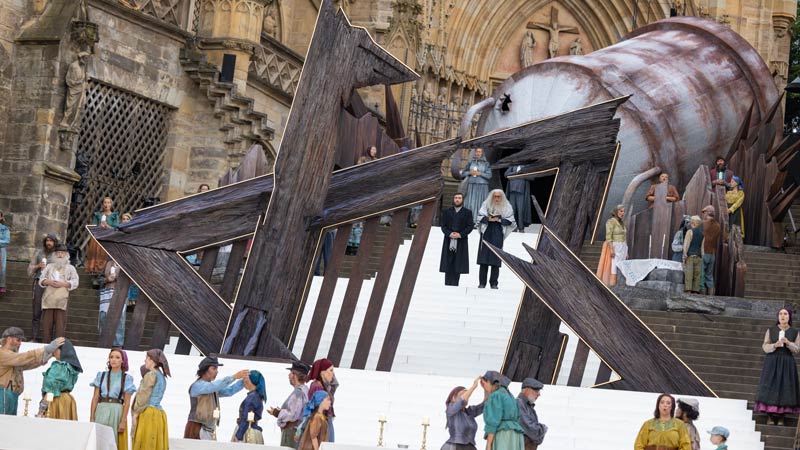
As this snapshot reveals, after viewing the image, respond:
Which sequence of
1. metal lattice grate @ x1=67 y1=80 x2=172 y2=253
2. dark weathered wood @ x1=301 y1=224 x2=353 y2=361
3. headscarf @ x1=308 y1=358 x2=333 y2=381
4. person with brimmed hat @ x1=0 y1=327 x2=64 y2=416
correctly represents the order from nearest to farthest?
headscarf @ x1=308 y1=358 x2=333 y2=381 < person with brimmed hat @ x1=0 y1=327 x2=64 y2=416 < dark weathered wood @ x1=301 y1=224 x2=353 y2=361 < metal lattice grate @ x1=67 y1=80 x2=172 y2=253

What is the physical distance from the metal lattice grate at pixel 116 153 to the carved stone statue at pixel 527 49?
37.1ft

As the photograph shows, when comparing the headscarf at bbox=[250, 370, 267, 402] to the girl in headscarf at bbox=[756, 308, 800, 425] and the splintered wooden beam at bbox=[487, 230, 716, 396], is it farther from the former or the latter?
the girl in headscarf at bbox=[756, 308, 800, 425]

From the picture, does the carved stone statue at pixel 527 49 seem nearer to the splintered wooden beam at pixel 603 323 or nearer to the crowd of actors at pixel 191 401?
the splintered wooden beam at pixel 603 323

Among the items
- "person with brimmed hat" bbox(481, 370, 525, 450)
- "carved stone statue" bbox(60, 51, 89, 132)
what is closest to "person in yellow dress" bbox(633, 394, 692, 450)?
"person with brimmed hat" bbox(481, 370, 525, 450)

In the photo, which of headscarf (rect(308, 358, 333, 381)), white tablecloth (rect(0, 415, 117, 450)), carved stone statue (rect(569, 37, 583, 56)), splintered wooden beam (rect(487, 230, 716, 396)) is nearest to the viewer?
white tablecloth (rect(0, 415, 117, 450))

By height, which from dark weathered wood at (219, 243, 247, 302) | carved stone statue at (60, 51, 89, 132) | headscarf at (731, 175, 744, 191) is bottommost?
dark weathered wood at (219, 243, 247, 302)

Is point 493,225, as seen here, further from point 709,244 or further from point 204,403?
point 204,403

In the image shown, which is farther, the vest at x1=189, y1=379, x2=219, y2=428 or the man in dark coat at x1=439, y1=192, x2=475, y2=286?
the man in dark coat at x1=439, y1=192, x2=475, y2=286

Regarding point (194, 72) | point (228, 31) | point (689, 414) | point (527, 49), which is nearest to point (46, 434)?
point (689, 414)

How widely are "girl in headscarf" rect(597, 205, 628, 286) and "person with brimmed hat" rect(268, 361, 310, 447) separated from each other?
9.73m

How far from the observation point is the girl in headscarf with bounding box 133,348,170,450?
11711 millimetres

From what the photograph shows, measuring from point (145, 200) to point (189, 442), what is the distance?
16.0 metres

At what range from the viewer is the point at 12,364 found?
12602 mm

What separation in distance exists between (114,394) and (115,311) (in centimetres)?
441
